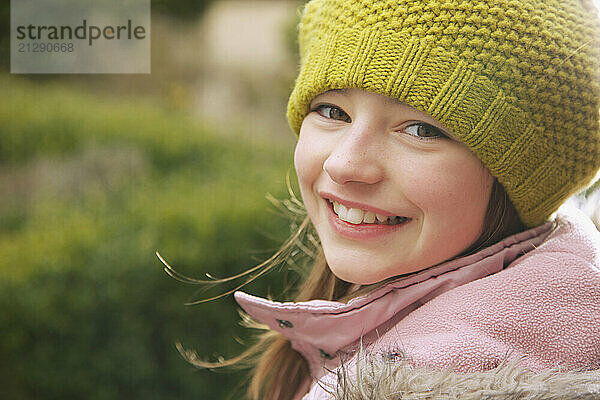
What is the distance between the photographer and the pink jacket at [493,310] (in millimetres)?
935

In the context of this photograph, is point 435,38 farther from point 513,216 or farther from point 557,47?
point 513,216

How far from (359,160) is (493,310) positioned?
32 cm

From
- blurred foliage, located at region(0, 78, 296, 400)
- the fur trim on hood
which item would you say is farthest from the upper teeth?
blurred foliage, located at region(0, 78, 296, 400)

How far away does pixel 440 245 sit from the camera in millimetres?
1097

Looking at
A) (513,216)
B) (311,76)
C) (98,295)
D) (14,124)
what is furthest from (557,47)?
(14,124)

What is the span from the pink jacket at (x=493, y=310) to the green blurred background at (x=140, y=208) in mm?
1544

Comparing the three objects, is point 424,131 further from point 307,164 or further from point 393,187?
point 307,164

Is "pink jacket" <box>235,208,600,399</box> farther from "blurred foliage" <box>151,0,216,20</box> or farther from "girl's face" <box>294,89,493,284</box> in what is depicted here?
"blurred foliage" <box>151,0,216,20</box>

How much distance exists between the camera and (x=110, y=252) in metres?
2.64

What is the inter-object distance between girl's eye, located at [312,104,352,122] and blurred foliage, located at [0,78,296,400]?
1318 mm

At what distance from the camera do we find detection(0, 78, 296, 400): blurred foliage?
99.3 inches

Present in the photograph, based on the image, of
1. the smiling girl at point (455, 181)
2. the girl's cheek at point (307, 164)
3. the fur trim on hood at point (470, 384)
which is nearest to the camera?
the fur trim on hood at point (470, 384)

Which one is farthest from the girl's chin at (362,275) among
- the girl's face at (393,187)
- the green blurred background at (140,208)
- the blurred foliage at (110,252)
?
the green blurred background at (140,208)

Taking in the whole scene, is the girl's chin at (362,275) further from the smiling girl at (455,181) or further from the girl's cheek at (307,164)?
A: the girl's cheek at (307,164)
